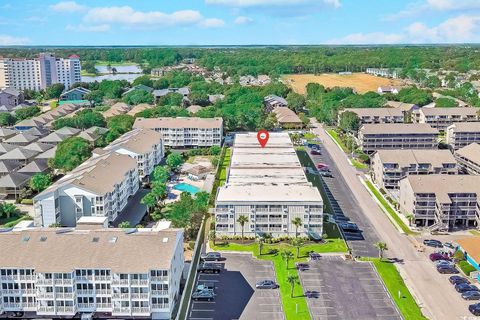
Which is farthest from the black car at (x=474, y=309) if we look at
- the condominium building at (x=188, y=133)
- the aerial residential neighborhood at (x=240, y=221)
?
the condominium building at (x=188, y=133)

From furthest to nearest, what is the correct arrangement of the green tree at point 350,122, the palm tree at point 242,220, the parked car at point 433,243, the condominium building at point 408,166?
the green tree at point 350,122
the condominium building at point 408,166
the palm tree at point 242,220
the parked car at point 433,243

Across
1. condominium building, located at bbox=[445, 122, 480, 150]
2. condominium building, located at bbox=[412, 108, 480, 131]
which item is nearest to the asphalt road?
condominium building, located at bbox=[445, 122, 480, 150]

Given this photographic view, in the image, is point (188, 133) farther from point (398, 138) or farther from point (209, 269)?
point (209, 269)

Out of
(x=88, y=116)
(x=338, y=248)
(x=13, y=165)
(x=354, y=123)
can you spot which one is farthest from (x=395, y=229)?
(x=88, y=116)

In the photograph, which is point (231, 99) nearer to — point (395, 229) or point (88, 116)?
point (88, 116)

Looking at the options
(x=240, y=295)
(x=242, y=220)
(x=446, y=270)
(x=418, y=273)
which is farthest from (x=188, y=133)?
(x=446, y=270)

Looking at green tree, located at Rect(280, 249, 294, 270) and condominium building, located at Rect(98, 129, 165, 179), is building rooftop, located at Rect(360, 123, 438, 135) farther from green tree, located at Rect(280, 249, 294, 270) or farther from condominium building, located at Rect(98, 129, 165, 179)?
green tree, located at Rect(280, 249, 294, 270)

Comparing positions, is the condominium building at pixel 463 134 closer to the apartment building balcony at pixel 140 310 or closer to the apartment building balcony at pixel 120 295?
the apartment building balcony at pixel 140 310
